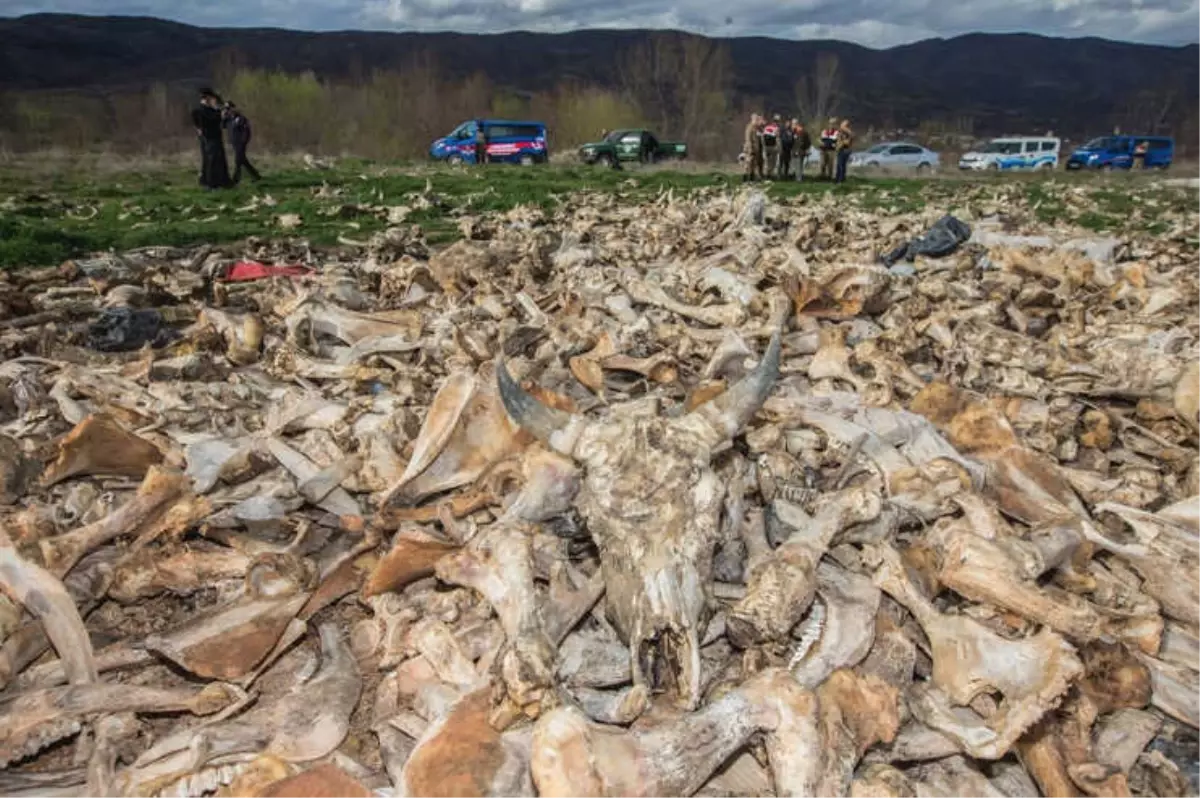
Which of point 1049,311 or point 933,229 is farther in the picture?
point 933,229

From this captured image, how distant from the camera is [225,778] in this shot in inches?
81.0

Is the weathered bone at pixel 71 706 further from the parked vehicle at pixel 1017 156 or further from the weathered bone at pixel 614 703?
the parked vehicle at pixel 1017 156

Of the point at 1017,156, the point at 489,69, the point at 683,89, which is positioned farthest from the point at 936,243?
the point at 489,69

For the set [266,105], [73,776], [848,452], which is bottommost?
[73,776]

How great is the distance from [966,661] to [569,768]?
121 cm

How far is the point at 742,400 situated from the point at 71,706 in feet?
7.13

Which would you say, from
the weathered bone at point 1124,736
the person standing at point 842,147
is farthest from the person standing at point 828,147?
the weathered bone at point 1124,736

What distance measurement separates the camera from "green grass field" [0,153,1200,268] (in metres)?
10.0

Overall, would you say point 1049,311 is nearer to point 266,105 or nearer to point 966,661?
point 966,661

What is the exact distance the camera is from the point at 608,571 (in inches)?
96.8

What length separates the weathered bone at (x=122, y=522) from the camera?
2746mm

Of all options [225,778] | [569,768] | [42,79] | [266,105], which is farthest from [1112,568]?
[42,79]

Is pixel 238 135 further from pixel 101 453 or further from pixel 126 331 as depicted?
pixel 101 453

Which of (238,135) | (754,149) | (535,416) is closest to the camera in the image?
(535,416)
